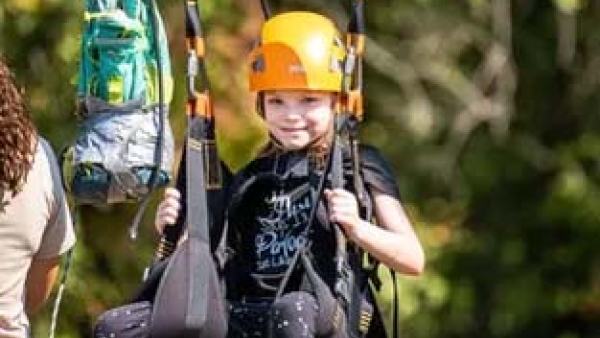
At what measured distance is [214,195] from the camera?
604 centimetres

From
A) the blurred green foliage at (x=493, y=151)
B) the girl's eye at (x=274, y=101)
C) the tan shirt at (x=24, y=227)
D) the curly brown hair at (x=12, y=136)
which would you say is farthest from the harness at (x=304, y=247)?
the blurred green foliage at (x=493, y=151)

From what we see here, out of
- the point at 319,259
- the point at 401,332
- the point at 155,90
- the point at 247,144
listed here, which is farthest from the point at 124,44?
the point at 401,332

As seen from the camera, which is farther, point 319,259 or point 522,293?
point 522,293

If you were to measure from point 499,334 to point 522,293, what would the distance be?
0.29 metres

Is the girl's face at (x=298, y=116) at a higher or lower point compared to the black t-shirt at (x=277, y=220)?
higher

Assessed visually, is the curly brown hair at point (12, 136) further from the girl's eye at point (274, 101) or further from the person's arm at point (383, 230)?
the person's arm at point (383, 230)

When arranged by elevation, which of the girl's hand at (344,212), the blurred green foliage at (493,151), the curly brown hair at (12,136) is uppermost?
the curly brown hair at (12,136)

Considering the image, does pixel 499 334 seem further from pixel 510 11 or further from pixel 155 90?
pixel 155 90

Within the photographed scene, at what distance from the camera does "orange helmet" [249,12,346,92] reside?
5988mm

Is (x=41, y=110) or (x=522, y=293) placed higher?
(x=41, y=110)

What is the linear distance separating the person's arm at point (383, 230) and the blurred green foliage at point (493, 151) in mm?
5491

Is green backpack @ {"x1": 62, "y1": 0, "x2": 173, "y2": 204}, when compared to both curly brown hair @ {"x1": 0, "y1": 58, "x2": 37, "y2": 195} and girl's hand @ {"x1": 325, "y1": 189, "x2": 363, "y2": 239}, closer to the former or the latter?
curly brown hair @ {"x1": 0, "y1": 58, "x2": 37, "y2": 195}

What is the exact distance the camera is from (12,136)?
5.69 meters

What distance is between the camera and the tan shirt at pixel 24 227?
5.84m
